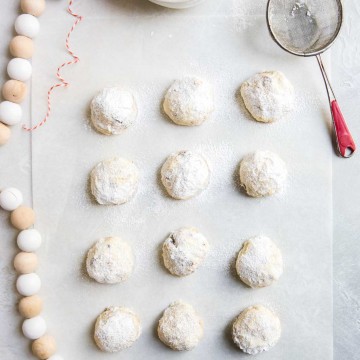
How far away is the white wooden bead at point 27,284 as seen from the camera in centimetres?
179

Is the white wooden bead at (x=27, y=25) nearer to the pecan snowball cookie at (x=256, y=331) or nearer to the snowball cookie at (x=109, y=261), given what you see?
the snowball cookie at (x=109, y=261)

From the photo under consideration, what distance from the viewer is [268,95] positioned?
1774 mm

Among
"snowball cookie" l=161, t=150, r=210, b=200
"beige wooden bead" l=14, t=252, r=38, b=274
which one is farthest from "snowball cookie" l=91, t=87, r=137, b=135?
"beige wooden bead" l=14, t=252, r=38, b=274

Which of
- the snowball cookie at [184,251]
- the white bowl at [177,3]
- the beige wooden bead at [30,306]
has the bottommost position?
the beige wooden bead at [30,306]

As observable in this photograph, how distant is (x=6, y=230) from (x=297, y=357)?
0.87 meters

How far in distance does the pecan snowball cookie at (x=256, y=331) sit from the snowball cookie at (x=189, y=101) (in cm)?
54

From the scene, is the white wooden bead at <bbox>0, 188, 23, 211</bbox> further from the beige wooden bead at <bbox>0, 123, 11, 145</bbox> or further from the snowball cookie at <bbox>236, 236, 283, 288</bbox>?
the snowball cookie at <bbox>236, 236, 283, 288</bbox>

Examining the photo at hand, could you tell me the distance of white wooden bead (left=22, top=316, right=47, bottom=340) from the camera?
180cm

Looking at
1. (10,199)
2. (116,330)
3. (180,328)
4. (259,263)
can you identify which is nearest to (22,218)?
(10,199)

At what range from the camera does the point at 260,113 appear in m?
1.79

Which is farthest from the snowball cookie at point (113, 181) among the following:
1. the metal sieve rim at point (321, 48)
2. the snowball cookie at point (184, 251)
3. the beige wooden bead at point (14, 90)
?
the metal sieve rim at point (321, 48)

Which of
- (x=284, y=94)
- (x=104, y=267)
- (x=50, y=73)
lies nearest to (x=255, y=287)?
(x=104, y=267)

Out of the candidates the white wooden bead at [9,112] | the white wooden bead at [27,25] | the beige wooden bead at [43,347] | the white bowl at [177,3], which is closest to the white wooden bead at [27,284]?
the beige wooden bead at [43,347]

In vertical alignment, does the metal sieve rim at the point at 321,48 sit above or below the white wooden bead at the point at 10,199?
above
